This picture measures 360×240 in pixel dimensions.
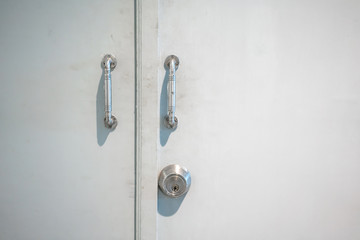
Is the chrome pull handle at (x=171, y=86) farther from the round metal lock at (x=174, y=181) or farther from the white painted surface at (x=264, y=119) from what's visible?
the round metal lock at (x=174, y=181)

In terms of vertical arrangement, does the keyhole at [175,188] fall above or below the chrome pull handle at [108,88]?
below

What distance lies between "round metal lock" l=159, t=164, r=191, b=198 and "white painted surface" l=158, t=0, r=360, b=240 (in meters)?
0.03

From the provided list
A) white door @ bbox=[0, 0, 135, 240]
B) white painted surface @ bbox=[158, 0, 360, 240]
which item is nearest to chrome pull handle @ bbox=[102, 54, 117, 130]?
white door @ bbox=[0, 0, 135, 240]

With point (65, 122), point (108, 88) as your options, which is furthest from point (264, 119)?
point (65, 122)

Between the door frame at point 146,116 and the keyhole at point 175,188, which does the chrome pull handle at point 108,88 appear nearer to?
the door frame at point 146,116

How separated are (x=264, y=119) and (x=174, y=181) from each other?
0.93 ft

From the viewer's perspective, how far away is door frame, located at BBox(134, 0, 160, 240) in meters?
0.52

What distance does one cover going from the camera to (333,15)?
0.55 m

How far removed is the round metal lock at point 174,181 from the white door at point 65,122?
86 mm

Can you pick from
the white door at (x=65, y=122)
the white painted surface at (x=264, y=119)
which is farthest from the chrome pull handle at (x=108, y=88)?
the white painted surface at (x=264, y=119)

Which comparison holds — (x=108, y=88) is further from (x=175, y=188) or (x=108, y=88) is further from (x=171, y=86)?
(x=175, y=188)

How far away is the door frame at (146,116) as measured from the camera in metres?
0.52

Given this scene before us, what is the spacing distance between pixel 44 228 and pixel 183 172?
41cm

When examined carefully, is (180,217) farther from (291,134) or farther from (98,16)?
(98,16)
